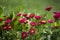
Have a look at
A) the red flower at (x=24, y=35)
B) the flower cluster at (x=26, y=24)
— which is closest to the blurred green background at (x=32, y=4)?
the flower cluster at (x=26, y=24)

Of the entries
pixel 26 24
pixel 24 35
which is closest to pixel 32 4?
pixel 26 24

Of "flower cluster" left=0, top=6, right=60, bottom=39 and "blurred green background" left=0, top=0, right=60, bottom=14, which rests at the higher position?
"flower cluster" left=0, top=6, right=60, bottom=39

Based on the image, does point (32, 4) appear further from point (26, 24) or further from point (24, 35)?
point (24, 35)

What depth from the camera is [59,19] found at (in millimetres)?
2941

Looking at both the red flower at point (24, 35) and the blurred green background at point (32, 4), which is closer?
the red flower at point (24, 35)

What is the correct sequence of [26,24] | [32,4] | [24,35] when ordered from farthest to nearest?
1. [32,4]
2. [26,24]
3. [24,35]

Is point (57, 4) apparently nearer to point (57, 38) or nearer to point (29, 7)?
point (29, 7)

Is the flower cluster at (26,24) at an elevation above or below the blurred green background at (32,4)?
above

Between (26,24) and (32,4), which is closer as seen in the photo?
(26,24)

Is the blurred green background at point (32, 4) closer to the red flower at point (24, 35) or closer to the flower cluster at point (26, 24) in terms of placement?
the flower cluster at point (26, 24)

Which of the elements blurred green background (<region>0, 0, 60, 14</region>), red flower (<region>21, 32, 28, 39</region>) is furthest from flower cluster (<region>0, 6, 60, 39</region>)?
blurred green background (<region>0, 0, 60, 14</region>)

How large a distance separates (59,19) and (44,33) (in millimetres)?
251

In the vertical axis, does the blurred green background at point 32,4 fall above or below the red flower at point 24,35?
below

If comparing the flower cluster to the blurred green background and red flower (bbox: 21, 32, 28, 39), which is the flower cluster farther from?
the blurred green background
